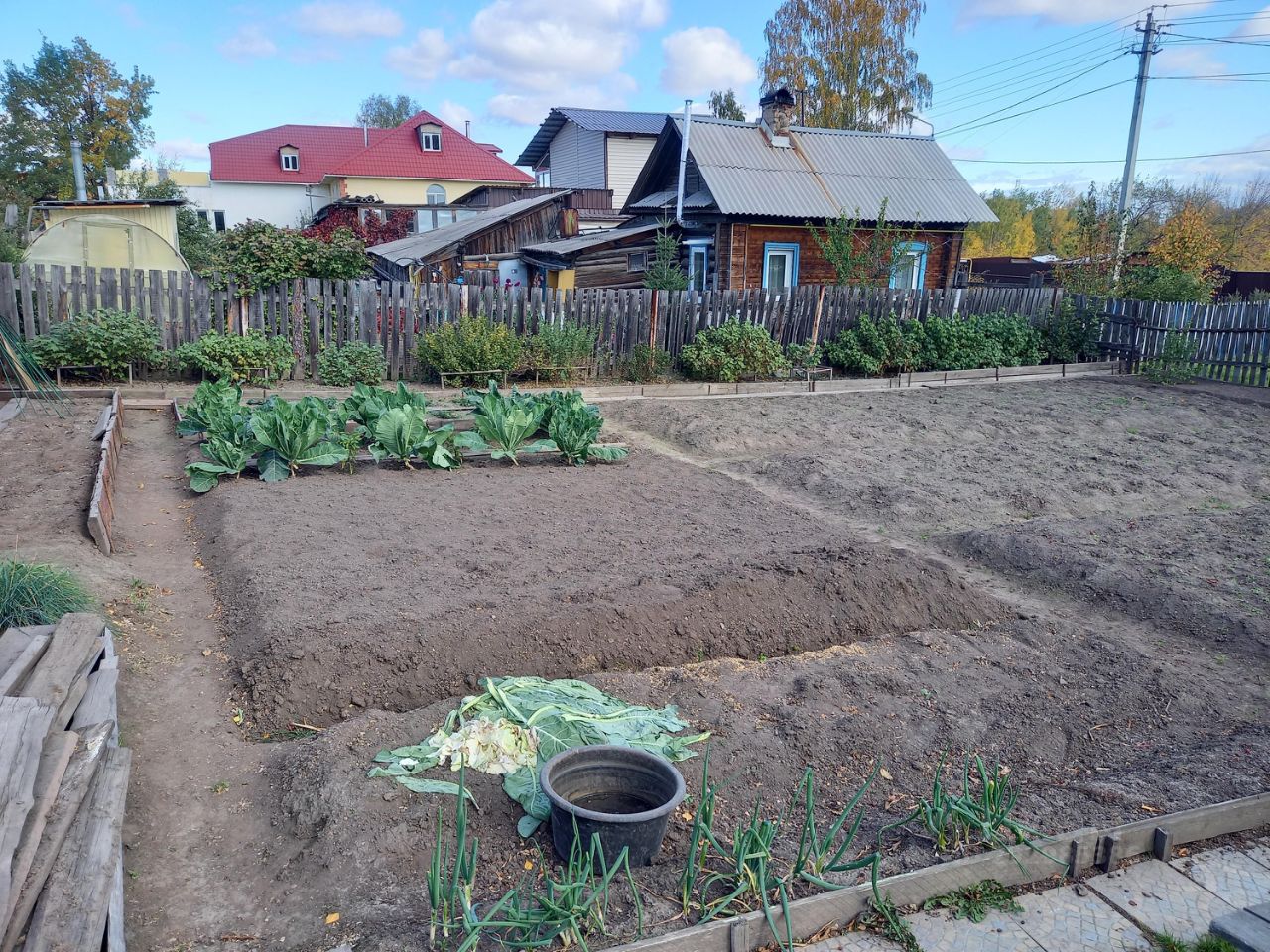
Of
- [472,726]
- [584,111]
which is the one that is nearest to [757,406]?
[472,726]

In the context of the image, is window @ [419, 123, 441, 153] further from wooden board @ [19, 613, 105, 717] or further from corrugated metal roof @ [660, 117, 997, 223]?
wooden board @ [19, 613, 105, 717]

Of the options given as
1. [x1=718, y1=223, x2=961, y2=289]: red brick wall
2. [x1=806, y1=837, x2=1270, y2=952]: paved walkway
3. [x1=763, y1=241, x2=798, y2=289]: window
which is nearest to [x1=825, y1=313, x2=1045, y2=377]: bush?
[x1=718, y1=223, x2=961, y2=289]: red brick wall

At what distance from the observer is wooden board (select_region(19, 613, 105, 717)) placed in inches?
135

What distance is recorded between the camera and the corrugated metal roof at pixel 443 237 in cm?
2266

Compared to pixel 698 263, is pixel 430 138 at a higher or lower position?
higher

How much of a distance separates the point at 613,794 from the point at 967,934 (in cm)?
128

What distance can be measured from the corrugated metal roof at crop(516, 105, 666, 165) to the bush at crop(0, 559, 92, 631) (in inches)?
1185

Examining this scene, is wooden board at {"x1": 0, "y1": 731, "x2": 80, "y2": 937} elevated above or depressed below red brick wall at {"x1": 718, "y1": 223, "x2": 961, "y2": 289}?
below

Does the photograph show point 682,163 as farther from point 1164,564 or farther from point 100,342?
point 1164,564

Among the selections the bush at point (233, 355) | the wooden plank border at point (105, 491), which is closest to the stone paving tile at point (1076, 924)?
the wooden plank border at point (105, 491)

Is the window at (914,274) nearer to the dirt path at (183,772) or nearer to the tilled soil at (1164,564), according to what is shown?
the tilled soil at (1164,564)

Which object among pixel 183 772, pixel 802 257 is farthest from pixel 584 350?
pixel 183 772

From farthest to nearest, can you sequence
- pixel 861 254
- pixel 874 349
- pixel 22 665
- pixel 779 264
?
pixel 779 264
pixel 861 254
pixel 874 349
pixel 22 665

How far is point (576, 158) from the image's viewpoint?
112 ft
